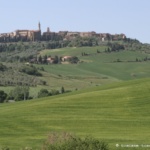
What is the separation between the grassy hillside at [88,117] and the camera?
49862mm

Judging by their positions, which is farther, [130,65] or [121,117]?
[130,65]

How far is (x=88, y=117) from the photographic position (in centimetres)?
6078

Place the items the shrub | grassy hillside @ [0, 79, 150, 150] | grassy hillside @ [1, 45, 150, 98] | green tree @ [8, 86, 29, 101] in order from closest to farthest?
the shrub < grassy hillside @ [0, 79, 150, 150] < green tree @ [8, 86, 29, 101] < grassy hillside @ [1, 45, 150, 98]

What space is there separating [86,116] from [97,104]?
20.3ft

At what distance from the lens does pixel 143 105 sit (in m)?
65.2

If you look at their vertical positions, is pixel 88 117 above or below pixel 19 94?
below

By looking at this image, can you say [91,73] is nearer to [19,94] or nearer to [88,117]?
[19,94]

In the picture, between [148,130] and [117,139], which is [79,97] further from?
[117,139]

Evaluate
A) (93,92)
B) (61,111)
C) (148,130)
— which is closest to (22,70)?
(93,92)

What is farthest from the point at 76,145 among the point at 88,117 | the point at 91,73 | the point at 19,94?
the point at 91,73

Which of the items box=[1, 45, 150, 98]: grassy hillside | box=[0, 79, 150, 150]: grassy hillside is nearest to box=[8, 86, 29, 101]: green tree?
box=[1, 45, 150, 98]: grassy hillside

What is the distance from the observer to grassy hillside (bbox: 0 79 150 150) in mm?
49862

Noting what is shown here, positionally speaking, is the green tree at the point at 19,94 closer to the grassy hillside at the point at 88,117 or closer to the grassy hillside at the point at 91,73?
the grassy hillside at the point at 91,73

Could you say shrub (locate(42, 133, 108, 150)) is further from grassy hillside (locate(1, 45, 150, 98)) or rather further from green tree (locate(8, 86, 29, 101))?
grassy hillside (locate(1, 45, 150, 98))
